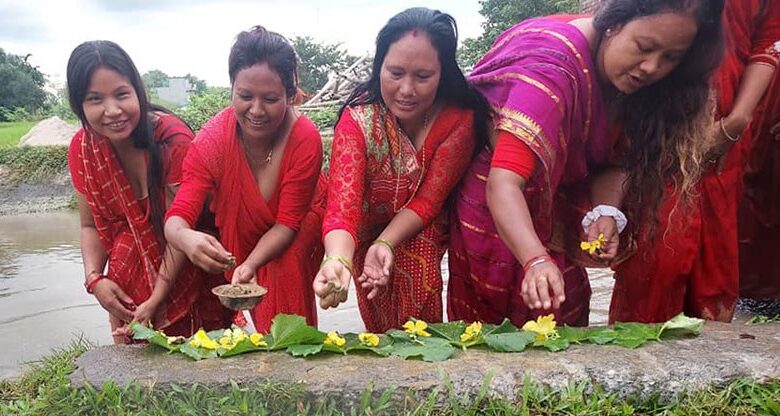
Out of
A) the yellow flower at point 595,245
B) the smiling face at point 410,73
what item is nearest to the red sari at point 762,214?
the yellow flower at point 595,245

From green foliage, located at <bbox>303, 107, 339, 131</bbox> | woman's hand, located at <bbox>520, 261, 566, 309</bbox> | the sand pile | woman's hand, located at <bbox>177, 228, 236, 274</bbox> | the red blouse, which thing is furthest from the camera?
green foliage, located at <bbox>303, 107, 339, 131</bbox>

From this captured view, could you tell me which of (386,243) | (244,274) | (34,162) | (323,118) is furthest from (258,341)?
(323,118)

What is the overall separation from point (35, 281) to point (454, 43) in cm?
430

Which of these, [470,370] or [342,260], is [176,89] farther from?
[470,370]

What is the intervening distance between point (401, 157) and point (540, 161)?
2.14 ft

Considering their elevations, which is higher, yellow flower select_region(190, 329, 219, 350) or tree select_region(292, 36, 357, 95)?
tree select_region(292, 36, 357, 95)

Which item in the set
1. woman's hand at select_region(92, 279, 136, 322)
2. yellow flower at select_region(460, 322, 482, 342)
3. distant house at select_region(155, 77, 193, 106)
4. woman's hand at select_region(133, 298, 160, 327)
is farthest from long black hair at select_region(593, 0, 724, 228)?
distant house at select_region(155, 77, 193, 106)

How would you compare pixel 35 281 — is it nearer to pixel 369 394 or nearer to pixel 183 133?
pixel 183 133

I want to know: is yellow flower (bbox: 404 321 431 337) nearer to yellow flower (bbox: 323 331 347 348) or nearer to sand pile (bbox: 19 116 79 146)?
yellow flower (bbox: 323 331 347 348)

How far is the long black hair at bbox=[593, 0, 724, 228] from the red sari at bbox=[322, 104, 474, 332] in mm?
620

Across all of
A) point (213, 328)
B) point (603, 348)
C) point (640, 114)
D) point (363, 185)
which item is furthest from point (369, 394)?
point (213, 328)

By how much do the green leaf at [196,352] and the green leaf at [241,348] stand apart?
37mm

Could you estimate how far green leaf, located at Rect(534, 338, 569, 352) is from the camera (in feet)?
7.40

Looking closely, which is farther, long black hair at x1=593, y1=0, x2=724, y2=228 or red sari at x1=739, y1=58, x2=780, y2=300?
red sari at x1=739, y1=58, x2=780, y2=300
